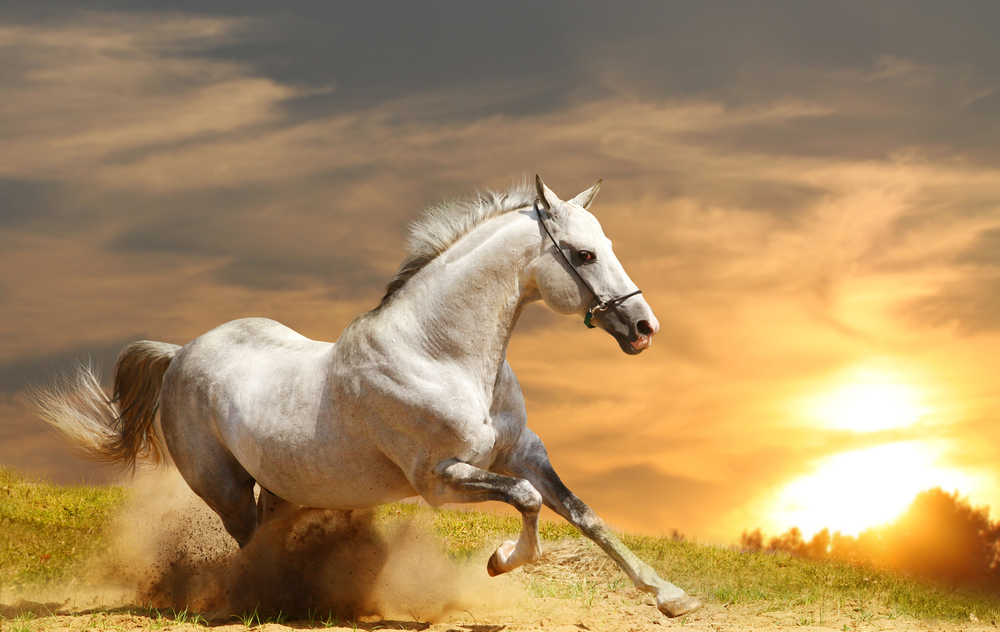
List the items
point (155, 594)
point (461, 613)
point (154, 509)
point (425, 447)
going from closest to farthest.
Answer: point (425, 447) < point (461, 613) < point (155, 594) < point (154, 509)

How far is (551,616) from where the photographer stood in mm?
6480

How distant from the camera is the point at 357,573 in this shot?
21.1 feet

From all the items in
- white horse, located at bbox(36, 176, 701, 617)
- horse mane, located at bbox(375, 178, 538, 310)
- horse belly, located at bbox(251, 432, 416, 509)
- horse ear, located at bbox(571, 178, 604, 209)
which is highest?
horse ear, located at bbox(571, 178, 604, 209)

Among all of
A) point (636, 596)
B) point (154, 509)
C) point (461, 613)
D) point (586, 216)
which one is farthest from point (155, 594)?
point (586, 216)

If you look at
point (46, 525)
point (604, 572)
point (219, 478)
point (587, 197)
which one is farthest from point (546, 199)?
point (46, 525)

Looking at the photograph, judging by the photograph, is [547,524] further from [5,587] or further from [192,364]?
[5,587]

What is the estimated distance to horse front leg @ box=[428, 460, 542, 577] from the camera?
5059 millimetres

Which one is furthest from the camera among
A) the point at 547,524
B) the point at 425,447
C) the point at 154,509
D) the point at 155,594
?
the point at 547,524

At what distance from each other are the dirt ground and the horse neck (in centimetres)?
188

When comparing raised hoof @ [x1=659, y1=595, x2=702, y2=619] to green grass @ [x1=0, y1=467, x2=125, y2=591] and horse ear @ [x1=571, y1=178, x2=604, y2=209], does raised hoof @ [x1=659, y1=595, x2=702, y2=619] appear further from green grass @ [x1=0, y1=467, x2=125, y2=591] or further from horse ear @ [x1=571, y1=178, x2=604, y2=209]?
green grass @ [x1=0, y1=467, x2=125, y2=591]

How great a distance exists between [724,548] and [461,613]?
415cm

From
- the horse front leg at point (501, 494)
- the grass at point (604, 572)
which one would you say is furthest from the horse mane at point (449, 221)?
the grass at point (604, 572)

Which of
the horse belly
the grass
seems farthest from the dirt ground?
the horse belly

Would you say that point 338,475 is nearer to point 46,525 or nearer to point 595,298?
point 595,298
